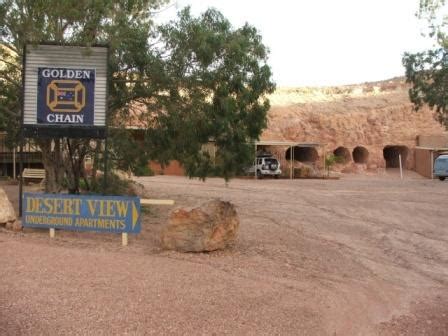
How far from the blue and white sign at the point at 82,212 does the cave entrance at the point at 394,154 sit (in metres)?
38.6

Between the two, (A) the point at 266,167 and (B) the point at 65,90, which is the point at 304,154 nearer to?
(A) the point at 266,167

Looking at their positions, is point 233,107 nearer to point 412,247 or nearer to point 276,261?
point 276,261

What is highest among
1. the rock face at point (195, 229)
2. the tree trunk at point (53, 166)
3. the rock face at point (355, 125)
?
the rock face at point (355, 125)

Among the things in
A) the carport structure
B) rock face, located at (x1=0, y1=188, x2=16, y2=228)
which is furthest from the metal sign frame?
the carport structure

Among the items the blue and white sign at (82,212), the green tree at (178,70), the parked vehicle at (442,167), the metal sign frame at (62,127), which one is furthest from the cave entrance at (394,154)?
the blue and white sign at (82,212)

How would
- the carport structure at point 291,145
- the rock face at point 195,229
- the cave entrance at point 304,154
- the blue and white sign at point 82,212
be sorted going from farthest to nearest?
1. the cave entrance at point 304,154
2. the carport structure at point 291,145
3. the blue and white sign at point 82,212
4. the rock face at point 195,229

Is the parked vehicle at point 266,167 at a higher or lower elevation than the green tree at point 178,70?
lower

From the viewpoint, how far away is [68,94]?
435 inches

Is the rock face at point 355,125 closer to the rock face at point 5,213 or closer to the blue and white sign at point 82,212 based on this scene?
the rock face at point 5,213

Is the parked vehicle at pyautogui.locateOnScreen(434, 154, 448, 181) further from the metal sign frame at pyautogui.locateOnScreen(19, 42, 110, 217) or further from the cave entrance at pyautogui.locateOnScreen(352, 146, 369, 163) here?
the metal sign frame at pyautogui.locateOnScreen(19, 42, 110, 217)

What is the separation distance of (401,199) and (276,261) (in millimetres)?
13185

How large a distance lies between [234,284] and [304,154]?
120ft

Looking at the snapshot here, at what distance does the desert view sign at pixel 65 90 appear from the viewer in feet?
35.9

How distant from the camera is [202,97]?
468 inches
